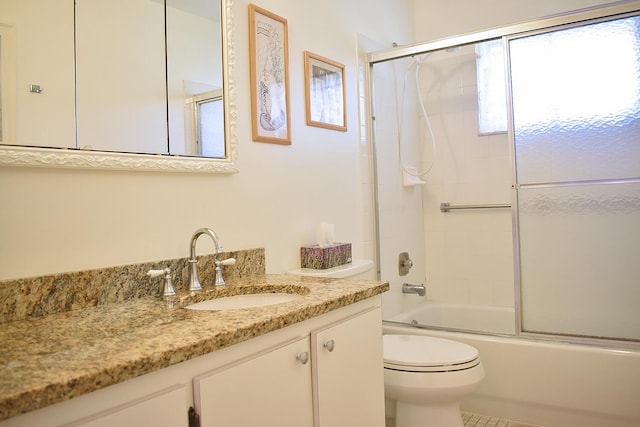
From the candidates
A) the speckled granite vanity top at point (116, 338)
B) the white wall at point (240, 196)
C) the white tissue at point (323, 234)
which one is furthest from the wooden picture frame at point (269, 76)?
the speckled granite vanity top at point (116, 338)

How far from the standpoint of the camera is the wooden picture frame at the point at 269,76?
185 cm

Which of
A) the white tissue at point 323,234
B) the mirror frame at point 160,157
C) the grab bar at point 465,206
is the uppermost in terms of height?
the mirror frame at point 160,157

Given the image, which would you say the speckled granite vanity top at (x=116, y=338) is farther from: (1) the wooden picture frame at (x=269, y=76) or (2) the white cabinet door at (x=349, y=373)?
(1) the wooden picture frame at (x=269, y=76)

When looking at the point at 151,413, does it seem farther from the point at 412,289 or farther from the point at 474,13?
the point at 474,13

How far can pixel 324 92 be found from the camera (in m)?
2.27

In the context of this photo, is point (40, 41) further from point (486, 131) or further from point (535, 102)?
point (486, 131)

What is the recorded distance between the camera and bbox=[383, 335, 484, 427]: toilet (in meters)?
1.85

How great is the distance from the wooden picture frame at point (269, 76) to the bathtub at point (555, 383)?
1.32m

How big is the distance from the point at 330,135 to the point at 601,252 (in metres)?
1.34

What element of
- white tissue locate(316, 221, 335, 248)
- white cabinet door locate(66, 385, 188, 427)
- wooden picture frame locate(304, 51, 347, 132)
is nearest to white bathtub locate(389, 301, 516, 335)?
white tissue locate(316, 221, 335, 248)

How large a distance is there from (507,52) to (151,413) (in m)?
2.17

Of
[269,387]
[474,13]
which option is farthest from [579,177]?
[269,387]

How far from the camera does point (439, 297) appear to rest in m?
3.23

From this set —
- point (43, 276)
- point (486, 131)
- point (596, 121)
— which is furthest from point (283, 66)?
point (486, 131)
